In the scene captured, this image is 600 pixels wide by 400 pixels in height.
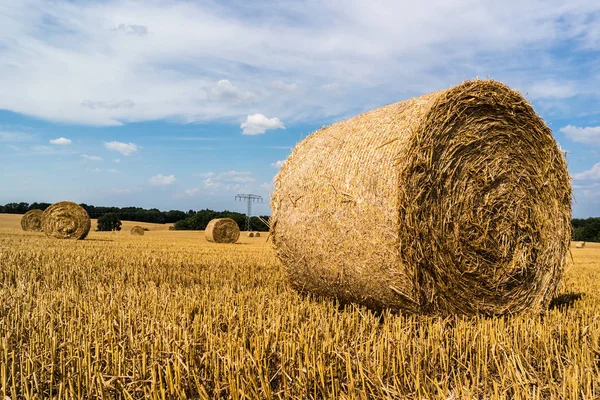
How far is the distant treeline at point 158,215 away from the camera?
43.0m

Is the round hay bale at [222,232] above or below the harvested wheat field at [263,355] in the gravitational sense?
above

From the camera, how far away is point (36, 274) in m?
7.54

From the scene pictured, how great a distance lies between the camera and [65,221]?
57.0ft

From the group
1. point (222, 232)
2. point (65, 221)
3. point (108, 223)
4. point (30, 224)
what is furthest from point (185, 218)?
point (65, 221)

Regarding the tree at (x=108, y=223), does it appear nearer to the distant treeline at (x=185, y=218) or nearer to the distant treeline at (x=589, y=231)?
the distant treeline at (x=185, y=218)

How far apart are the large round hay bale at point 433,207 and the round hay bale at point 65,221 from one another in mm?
13452

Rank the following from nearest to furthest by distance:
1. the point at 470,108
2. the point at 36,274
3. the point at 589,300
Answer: the point at 470,108 < the point at 589,300 < the point at 36,274

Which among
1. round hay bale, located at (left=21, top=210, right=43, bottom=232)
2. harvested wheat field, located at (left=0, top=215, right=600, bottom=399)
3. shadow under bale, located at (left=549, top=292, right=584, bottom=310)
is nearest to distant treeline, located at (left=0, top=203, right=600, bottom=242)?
round hay bale, located at (left=21, top=210, right=43, bottom=232)

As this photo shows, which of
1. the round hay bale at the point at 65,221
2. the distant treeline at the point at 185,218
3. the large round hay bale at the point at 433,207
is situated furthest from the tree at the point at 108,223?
the large round hay bale at the point at 433,207

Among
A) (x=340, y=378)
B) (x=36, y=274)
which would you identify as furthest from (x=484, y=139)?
(x=36, y=274)

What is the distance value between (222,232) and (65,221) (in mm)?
5792

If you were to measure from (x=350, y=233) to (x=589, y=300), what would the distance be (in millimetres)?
3487

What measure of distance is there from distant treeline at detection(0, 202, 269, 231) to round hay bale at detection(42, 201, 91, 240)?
24.3m

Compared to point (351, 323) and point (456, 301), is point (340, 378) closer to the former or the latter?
point (351, 323)
